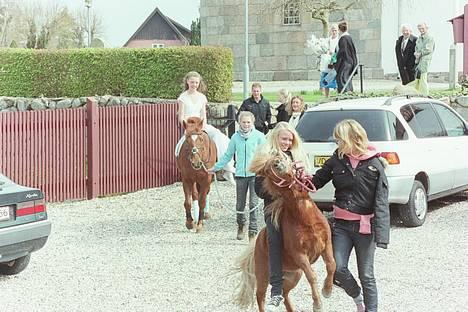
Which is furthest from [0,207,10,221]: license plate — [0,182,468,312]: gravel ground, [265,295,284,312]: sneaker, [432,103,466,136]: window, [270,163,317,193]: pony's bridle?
[432,103,466,136]: window

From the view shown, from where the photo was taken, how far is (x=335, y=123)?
10.9m

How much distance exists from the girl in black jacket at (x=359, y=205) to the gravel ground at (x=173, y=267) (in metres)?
0.74

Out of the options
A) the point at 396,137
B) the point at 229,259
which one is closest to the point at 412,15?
the point at 396,137

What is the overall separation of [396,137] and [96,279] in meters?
4.60

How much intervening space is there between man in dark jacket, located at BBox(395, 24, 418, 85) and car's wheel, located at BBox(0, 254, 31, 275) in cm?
1164

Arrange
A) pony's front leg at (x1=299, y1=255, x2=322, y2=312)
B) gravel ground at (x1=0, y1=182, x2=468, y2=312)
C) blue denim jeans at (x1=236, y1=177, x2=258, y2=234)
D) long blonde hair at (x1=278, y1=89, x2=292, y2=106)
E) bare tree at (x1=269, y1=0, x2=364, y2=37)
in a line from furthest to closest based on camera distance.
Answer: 1. bare tree at (x1=269, y1=0, x2=364, y2=37)
2. long blonde hair at (x1=278, y1=89, x2=292, y2=106)
3. blue denim jeans at (x1=236, y1=177, x2=258, y2=234)
4. gravel ground at (x1=0, y1=182, x2=468, y2=312)
5. pony's front leg at (x1=299, y1=255, x2=322, y2=312)

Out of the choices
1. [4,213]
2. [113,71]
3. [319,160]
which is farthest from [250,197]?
[113,71]

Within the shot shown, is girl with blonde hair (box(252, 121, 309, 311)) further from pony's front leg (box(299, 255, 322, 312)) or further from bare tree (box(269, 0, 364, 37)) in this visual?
bare tree (box(269, 0, 364, 37))

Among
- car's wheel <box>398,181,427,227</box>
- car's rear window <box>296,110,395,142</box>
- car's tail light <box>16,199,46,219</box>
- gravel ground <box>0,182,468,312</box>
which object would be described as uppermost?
car's rear window <box>296,110,395,142</box>

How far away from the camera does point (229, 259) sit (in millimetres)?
9156

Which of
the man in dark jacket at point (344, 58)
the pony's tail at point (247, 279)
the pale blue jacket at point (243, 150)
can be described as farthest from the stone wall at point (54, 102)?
the pony's tail at point (247, 279)

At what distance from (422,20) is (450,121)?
18719mm

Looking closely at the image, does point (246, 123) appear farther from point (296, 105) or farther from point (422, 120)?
point (296, 105)

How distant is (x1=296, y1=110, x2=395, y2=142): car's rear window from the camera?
10.6m
